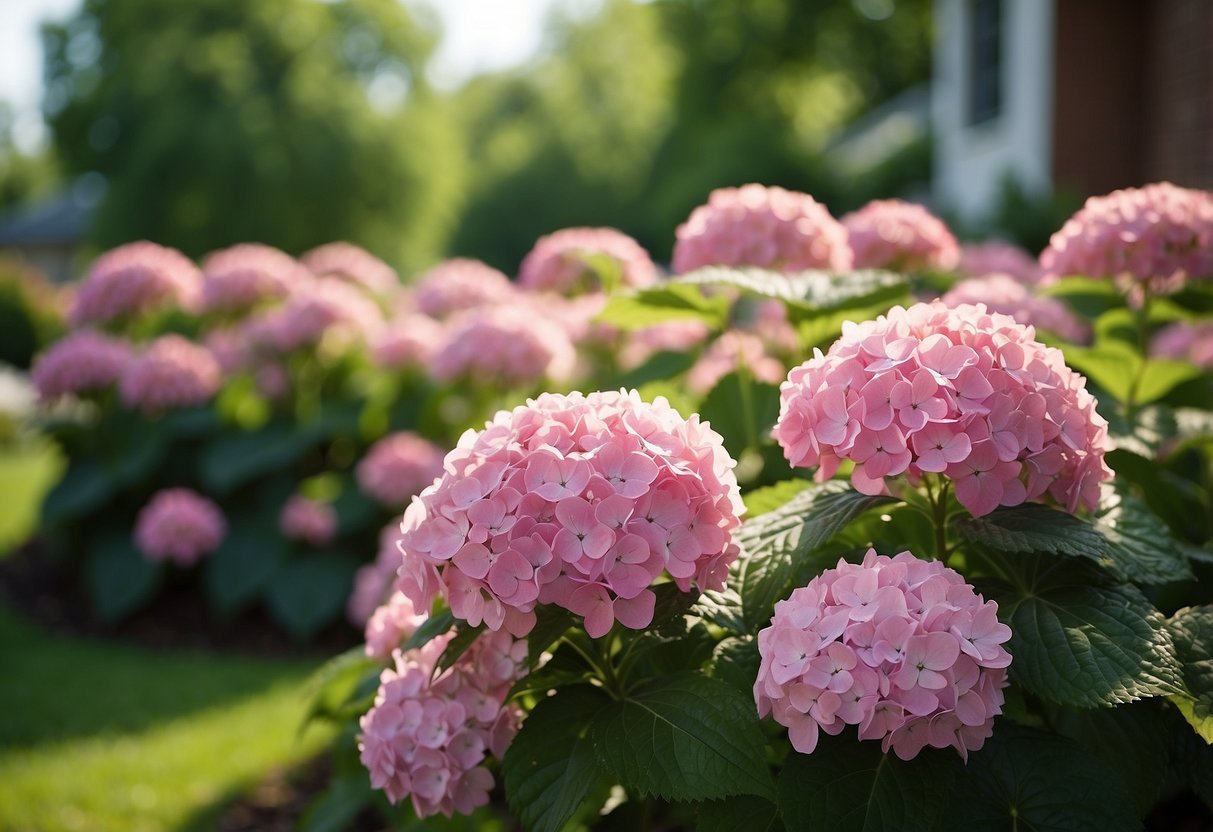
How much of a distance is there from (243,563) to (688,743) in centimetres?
477

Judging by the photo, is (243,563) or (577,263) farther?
(243,563)

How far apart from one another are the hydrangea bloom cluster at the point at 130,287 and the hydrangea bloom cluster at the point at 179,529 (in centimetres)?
120

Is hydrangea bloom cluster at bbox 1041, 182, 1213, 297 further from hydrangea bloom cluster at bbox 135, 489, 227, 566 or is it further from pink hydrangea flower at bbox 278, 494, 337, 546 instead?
hydrangea bloom cluster at bbox 135, 489, 227, 566

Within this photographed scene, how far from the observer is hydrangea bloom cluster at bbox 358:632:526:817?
1.60 metres

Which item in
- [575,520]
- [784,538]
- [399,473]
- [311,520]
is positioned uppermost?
[575,520]

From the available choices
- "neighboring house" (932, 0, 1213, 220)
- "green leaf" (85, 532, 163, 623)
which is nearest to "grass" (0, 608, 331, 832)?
"green leaf" (85, 532, 163, 623)

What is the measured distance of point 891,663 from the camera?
121cm

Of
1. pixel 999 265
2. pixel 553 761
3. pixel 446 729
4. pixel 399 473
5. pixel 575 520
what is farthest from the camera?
pixel 399 473

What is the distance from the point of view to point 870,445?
1405mm

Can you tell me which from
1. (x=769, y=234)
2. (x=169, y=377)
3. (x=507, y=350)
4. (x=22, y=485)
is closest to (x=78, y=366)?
(x=169, y=377)

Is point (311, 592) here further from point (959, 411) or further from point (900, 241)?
point (959, 411)

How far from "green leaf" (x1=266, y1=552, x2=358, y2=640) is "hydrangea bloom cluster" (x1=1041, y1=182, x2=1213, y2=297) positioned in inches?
160

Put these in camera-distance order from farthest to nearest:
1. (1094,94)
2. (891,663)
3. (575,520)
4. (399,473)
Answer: (1094,94) < (399,473) < (575,520) < (891,663)

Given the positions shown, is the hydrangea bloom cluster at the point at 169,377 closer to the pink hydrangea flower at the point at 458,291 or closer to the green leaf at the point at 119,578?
the green leaf at the point at 119,578
